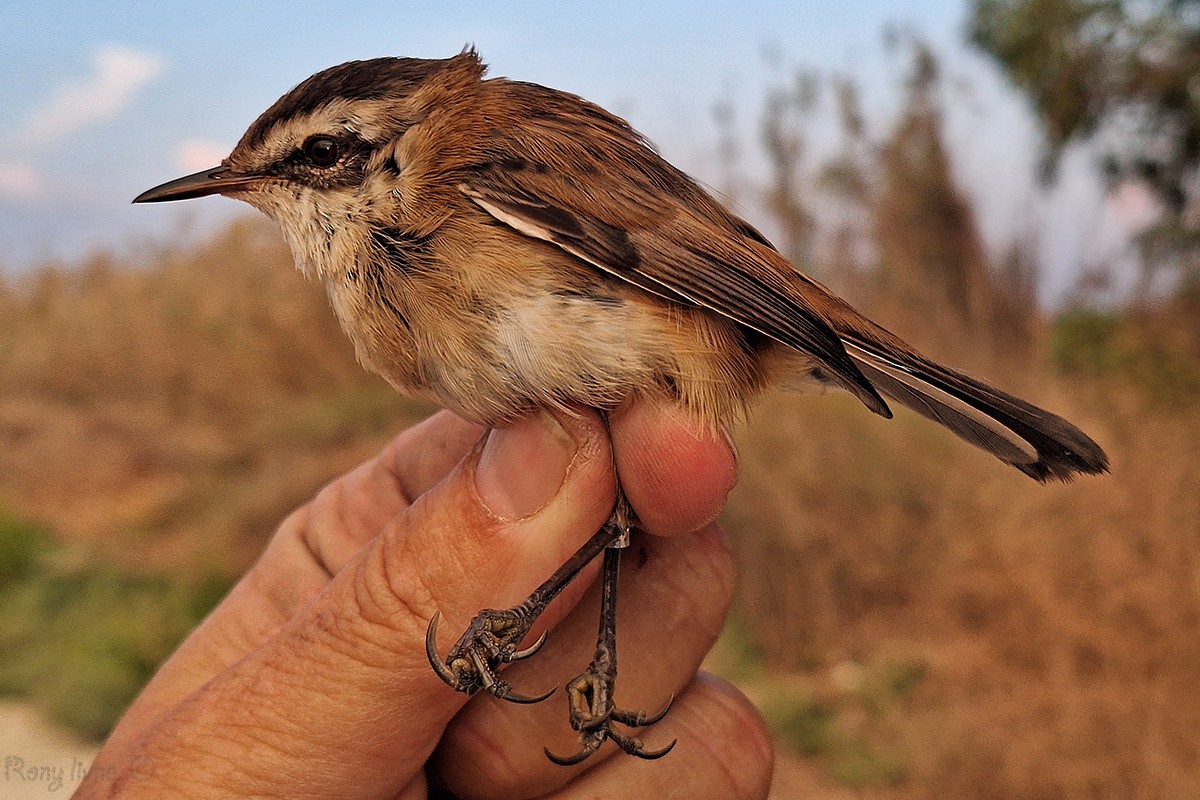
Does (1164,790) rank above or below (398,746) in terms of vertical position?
above

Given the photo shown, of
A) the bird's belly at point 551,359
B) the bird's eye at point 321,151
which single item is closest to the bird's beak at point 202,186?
the bird's eye at point 321,151

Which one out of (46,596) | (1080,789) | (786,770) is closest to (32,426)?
(46,596)

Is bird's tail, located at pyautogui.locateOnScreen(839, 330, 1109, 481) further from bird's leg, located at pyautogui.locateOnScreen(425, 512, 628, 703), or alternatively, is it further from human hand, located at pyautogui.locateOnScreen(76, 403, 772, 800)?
bird's leg, located at pyautogui.locateOnScreen(425, 512, 628, 703)

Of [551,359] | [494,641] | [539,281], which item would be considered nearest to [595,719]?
[494,641]

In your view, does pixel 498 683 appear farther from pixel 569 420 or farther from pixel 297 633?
pixel 569 420

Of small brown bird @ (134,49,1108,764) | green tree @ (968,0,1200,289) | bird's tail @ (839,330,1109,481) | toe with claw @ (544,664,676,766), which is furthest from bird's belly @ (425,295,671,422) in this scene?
green tree @ (968,0,1200,289)

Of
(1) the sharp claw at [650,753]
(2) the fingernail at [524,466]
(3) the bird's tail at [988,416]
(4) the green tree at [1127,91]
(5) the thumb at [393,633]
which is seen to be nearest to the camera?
(5) the thumb at [393,633]

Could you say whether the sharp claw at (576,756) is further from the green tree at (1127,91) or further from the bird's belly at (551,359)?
the green tree at (1127,91)
